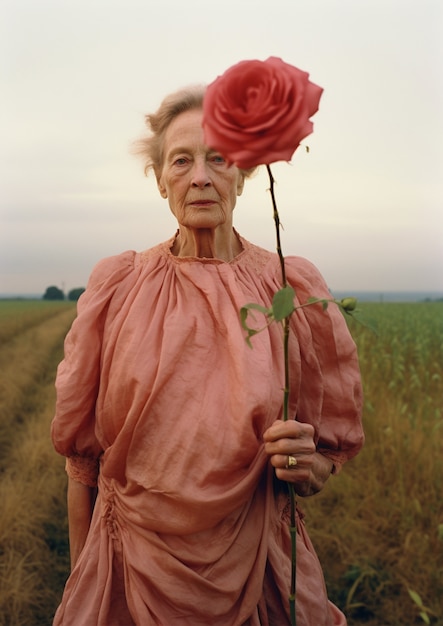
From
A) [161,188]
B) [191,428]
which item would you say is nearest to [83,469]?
[191,428]

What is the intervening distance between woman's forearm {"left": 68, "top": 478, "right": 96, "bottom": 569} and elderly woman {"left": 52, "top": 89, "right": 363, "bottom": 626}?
8 centimetres

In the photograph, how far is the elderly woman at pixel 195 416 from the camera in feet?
5.44

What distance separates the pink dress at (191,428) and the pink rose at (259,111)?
59cm

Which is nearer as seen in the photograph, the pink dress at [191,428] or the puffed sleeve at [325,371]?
the pink dress at [191,428]

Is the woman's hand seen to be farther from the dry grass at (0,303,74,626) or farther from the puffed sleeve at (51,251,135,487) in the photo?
the dry grass at (0,303,74,626)

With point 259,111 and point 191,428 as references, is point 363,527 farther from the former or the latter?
point 259,111

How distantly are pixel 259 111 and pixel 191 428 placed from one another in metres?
0.81

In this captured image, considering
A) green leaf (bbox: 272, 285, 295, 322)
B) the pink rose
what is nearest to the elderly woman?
green leaf (bbox: 272, 285, 295, 322)

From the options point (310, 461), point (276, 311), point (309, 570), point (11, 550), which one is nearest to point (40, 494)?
point (11, 550)

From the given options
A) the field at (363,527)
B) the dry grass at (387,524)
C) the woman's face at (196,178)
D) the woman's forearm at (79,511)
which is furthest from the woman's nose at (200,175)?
the field at (363,527)

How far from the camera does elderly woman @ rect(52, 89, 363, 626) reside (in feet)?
5.44

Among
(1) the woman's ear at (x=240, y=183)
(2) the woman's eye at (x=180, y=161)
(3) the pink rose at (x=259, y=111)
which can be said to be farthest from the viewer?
(1) the woman's ear at (x=240, y=183)

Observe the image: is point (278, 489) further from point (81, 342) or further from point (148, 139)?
point (148, 139)

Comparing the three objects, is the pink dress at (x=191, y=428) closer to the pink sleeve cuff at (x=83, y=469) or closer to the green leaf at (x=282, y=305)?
the pink sleeve cuff at (x=83, y=469)
